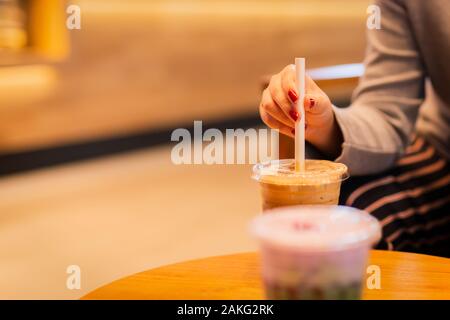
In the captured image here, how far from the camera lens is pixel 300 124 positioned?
87 centimetres

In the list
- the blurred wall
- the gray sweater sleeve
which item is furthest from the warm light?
the gray sweater sleeve

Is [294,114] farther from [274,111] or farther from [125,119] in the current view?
[125,119]

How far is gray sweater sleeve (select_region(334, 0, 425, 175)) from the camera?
1.26 metres

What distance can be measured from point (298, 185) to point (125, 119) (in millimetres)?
3696

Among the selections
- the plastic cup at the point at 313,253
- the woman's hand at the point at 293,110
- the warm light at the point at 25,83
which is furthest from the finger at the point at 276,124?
the warm light at the point at 25,83

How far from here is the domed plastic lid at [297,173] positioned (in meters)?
0.85

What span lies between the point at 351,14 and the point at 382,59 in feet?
16.0

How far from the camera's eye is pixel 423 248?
132 centimetres

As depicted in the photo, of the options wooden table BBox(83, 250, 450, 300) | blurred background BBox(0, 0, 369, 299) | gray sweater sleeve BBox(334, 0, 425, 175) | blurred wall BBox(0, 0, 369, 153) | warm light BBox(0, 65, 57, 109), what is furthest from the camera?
blurred wall BBox(0, 0, 369, 153)

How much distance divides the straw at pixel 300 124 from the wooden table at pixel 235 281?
0.54 ft

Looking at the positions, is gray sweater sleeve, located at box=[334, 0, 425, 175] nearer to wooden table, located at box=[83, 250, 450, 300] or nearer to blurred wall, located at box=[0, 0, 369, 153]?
wooden table, located at box=[83, 250, 450, 300]

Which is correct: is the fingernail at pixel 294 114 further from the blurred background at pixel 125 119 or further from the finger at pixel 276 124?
the blurred background at pixel 125 119

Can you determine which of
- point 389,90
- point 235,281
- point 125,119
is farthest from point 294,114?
point 125,119
